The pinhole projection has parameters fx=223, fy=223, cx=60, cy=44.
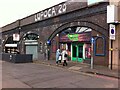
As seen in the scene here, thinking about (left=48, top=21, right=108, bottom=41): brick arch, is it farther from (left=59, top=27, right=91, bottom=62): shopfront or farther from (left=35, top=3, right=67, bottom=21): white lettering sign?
(left=35, top=3, right=67, bottom=21): white lettering sign

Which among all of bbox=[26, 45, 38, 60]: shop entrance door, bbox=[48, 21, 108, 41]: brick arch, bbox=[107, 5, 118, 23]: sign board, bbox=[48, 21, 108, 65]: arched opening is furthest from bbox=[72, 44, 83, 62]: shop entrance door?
bbox=[26, 45, 38, 60]: shop entrance door

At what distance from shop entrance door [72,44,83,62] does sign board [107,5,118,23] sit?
6.15 metres

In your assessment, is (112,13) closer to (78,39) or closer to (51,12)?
(78,39)

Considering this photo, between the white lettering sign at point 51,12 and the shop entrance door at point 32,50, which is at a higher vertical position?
the white lettering sign at point 51,12

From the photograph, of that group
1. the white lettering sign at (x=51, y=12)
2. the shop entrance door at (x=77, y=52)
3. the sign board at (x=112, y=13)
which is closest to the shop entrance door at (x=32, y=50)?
the white lettering sign at (x=51, y=12)

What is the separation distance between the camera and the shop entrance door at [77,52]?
22031mm

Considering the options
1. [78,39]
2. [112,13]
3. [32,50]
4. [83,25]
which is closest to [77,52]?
[78,39]

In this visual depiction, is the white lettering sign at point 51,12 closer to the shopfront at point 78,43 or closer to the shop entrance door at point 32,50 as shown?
the shopfront at point 78,43

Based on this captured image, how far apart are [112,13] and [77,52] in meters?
7.29

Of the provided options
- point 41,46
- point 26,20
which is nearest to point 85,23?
point 41,46

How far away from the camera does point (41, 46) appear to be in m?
28.6

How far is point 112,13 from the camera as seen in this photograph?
16.2 m

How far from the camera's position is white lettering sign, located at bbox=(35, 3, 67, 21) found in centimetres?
2398

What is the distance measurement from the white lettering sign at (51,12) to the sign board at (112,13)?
301 inches
